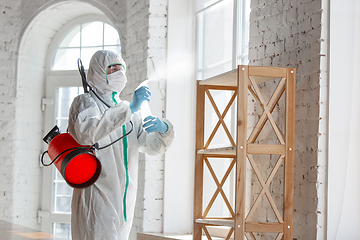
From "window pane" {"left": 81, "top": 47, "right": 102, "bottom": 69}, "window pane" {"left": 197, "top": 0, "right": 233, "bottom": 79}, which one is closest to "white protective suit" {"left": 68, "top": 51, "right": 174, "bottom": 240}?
"window pane" {"left": 197, "top": 0, "right": 233, "bottom": 79}

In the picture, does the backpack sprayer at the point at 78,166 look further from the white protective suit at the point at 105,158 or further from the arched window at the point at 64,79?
the arched window at the point at 64,79

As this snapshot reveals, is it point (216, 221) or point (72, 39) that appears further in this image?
point (72, 39)

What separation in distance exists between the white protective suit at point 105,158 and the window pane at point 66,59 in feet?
7.90

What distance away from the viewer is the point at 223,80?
7.27ft

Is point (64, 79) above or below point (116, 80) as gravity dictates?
above

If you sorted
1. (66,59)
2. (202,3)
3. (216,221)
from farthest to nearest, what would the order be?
(66,59) < (202,3) < (216,221)

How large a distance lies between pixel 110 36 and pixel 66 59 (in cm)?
55

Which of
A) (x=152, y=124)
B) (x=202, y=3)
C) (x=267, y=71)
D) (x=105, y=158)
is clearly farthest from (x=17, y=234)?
(x=267, y=71)

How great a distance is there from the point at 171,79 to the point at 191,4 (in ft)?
1.92

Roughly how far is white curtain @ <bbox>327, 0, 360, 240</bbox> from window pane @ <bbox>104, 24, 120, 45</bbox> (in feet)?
8.33

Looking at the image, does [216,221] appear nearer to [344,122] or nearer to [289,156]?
[289,156]

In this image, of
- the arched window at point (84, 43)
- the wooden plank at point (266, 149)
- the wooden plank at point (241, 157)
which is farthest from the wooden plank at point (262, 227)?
the arched window at point (84, 43)

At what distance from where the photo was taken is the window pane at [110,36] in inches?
161

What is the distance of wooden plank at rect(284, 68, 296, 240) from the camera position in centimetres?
188
